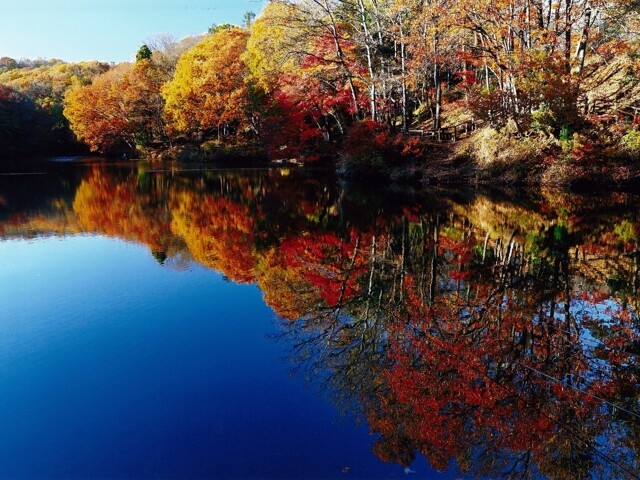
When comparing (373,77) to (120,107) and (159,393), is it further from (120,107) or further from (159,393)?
(120,107)

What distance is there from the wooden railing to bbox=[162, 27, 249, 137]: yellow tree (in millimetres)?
17398

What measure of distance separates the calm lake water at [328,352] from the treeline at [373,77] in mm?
9706

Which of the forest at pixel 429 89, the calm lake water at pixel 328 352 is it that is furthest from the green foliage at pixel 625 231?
the forest at pixel 429 89

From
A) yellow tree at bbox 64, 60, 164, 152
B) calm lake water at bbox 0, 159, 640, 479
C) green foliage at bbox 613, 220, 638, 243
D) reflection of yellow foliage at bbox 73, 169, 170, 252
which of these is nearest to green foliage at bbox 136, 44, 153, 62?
yellow tree at bbox 64, 60, 164, 152

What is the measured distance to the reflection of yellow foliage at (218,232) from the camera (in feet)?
35.3

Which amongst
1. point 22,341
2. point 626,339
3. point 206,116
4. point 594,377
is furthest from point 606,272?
point 206,116

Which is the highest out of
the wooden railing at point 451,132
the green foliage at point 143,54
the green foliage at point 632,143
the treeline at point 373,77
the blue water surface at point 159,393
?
the green foliage at point 143,54

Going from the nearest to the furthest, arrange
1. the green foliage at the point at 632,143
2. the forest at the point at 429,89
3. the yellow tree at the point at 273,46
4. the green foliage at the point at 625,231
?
the green foliage at the point at 625,231
the green foliage at the point at 632,143
the forest at the point at 429,89
the yellow tree at the point at 273,46

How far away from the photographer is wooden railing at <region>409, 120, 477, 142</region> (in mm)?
25266

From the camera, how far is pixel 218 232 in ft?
45.7

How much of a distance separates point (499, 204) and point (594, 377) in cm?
1209

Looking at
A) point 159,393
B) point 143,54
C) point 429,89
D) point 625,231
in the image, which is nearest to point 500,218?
point 625,231

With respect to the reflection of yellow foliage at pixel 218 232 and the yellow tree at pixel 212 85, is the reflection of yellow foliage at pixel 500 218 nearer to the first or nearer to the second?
the reflection of yellow foliage at pixel 218 232

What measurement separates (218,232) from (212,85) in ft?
92.5
